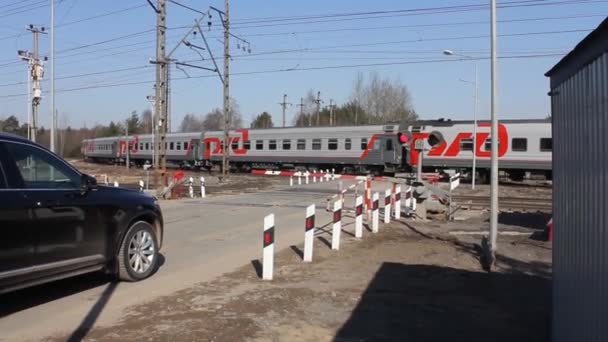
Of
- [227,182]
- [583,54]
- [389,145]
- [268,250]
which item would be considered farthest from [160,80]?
[583,54]

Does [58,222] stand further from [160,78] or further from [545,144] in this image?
[545,144]

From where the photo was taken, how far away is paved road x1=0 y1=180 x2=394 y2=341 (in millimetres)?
5934

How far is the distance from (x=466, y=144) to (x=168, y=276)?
28920 millimetres

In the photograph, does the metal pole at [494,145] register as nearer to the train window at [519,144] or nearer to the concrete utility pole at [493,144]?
the concrete utility pole at [493,144]

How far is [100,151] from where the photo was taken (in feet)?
243

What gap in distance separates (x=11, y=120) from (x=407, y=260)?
92.1 meters

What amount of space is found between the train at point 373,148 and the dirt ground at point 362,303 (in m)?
16.2

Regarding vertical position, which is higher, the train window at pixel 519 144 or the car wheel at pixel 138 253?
the train window at pixel 519 144

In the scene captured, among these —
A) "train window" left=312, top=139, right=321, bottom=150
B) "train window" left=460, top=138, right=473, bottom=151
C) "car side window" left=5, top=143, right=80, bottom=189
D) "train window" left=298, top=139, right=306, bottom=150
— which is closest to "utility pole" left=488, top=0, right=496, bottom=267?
"car side window" left=5, top=143, right=80, bottom=189

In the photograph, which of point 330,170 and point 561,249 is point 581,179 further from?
point 330,170

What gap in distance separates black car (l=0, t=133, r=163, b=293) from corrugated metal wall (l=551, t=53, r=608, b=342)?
4784 mm

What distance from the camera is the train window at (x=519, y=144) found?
107 feet

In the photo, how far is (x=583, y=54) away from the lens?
424cm

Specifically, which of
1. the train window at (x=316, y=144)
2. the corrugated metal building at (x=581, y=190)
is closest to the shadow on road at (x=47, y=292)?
the corrugated metal building at (x=581, y=190)
